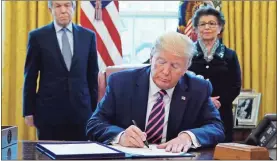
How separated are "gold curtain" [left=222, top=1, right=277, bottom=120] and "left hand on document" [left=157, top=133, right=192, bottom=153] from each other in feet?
10.2

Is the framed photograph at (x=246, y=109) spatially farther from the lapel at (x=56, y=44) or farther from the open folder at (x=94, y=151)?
the open folder at (x=94, y=151)

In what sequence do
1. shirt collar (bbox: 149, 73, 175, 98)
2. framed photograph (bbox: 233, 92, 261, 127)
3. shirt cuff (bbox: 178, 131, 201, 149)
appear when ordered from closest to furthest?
shirt cuff (bbox: 178, 131, 201, 149), shirt collar (bbox: 149, 73, 175, 98), framed photograph (bbox: 233, 92, 261, 127)

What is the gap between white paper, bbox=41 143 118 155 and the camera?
6.16ft

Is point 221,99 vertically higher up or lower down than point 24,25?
lower down

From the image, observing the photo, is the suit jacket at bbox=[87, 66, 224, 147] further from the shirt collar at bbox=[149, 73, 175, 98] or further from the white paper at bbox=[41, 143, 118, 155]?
the white paper at bbox=[41, 143, 118, 155]

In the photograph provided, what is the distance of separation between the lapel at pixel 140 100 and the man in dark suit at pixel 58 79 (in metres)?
1.21

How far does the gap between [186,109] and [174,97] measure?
81 mm

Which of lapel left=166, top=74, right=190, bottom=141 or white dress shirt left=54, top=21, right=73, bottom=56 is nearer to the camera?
lapel left=166, top=74, right=190, bottom=141

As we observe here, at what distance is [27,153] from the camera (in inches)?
78.1

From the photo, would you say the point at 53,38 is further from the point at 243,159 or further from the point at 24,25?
the point at 243,159

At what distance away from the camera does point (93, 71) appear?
372 centimetres

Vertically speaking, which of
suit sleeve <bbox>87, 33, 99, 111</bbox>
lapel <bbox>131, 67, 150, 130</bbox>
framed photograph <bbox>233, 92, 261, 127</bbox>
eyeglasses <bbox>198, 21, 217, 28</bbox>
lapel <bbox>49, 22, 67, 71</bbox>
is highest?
eyeglasses <bbox>198, 21, 217, 28</bbox>

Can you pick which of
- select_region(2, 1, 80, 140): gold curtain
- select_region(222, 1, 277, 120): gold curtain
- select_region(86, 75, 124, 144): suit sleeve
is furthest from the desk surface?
select_region(222, 1, 277, 120): gold curtain

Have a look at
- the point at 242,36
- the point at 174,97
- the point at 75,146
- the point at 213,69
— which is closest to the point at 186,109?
the point at 174,97
